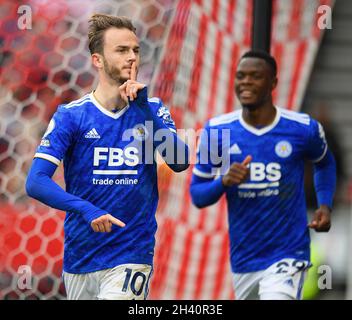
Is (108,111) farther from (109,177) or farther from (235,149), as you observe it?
(235,149)

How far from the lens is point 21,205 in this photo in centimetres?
491

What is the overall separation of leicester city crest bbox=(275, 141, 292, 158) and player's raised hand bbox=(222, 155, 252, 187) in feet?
0.79

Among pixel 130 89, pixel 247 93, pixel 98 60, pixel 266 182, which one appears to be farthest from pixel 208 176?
pixel 130 89

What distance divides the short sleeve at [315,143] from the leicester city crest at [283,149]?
3.7 inches

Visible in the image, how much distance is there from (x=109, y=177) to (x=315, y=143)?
1056 mm

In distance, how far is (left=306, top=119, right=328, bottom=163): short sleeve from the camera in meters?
4.41

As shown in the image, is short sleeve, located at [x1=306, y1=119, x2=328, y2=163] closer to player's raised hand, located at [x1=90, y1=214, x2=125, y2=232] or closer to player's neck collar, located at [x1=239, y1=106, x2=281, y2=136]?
player's neck collar, located at [x1=239, y1=106, x2=281, y2=136]

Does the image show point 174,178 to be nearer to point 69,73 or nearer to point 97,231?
point 69,73

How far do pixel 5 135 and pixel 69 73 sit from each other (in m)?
0.44

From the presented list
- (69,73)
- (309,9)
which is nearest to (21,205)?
(69,73)

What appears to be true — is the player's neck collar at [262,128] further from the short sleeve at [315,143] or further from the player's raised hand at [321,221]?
the player's raised hand at [321,221]

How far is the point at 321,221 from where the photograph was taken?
4.22 m

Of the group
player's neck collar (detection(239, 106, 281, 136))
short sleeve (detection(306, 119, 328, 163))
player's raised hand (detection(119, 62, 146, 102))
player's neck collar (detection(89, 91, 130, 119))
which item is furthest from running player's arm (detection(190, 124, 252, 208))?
player's raised hand (detection(119, 62, 146, 102))

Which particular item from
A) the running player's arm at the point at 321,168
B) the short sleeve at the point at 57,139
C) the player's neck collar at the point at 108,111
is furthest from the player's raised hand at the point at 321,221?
the short sleeve at the point at 57,139
